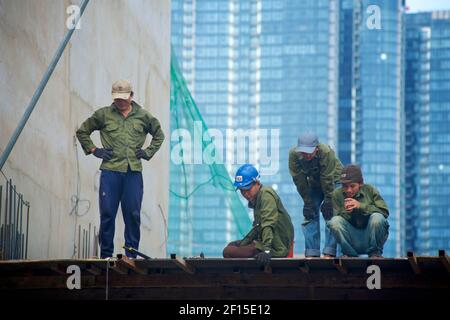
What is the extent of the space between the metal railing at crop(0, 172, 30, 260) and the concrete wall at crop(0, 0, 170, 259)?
207 mm

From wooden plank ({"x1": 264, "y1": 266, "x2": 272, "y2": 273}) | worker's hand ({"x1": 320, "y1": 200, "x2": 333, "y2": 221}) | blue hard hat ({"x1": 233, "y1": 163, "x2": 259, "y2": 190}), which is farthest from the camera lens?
worker's hand ({"x1": 320, "y1": 200, "x2": 333, "y2": 221})

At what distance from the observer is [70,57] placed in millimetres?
22250

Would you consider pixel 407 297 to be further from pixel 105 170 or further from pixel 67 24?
pixel 67 24

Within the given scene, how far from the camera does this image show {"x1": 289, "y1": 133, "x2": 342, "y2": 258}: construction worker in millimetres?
17344

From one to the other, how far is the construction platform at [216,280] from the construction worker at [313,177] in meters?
1.02

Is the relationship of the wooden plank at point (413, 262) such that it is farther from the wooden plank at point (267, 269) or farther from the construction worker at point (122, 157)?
the construction worker at point (122, 157)

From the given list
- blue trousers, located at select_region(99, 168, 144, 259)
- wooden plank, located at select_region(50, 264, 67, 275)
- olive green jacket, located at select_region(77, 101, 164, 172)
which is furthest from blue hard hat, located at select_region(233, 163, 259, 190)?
wooden plank, located at select_region(50, 264, 67, 275)

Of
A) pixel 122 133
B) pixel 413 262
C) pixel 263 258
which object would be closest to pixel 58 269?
pixel 122 133

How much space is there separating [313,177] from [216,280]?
7.15 ft

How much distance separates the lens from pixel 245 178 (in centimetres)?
1639

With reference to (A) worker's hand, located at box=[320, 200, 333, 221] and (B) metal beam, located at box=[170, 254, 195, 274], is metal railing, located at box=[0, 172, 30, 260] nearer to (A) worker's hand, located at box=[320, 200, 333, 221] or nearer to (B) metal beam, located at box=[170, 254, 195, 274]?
(B) metal beam, located at box=[170, 254, 195, 274]

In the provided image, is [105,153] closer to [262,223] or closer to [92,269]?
[92,269]

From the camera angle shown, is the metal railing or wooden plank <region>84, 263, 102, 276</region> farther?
the metal railing
